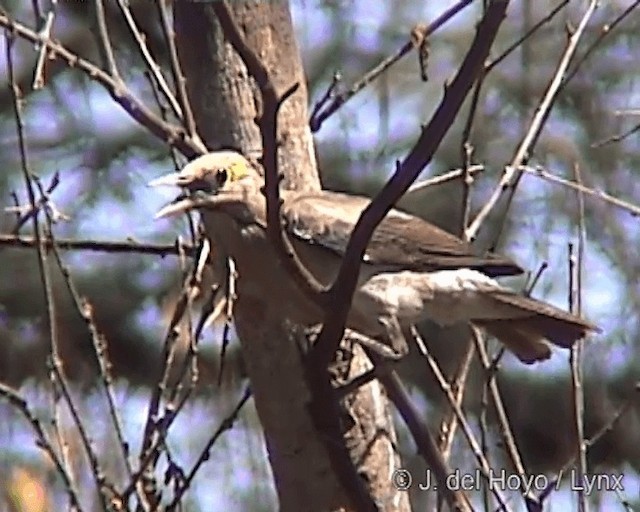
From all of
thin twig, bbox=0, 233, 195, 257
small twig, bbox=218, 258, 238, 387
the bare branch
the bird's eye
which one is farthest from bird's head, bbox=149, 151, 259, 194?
the bare branch

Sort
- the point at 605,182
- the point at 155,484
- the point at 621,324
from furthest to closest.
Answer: the point at 605,182 < the point at 621,324 < the point at 155,484

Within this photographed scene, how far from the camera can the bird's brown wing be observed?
2.34 metres

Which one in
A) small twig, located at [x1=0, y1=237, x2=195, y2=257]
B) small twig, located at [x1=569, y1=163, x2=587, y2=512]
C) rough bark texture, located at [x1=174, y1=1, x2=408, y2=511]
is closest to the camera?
small twig, located at [x1=569, y1=163, x2=587, y2=512]

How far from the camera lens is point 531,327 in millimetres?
2455

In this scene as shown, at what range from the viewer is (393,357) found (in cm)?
224

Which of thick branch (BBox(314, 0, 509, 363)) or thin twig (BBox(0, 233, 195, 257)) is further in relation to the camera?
thin twig (BBox(0, 233, 195, 257))

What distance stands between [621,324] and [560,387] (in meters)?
0.23

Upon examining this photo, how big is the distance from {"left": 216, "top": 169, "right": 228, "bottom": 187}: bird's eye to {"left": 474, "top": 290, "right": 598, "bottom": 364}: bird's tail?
1.56 feet

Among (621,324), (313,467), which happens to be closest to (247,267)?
(313,467)

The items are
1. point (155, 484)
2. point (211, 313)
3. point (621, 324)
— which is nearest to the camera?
point (155, 484)

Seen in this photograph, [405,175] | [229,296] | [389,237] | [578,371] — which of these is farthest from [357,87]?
[405,175]

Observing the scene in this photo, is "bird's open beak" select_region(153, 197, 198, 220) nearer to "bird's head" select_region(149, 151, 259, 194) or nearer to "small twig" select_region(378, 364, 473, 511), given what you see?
"bird's head" select_region(149, 151, 259, 194)

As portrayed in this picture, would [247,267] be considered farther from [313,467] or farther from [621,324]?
[621,324]

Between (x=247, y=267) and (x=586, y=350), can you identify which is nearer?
(x=247, y=267)
